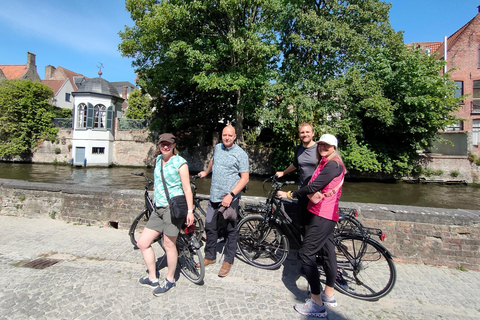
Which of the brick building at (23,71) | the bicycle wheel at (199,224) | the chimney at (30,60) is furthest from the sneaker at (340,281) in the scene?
the chimney at (30,60)

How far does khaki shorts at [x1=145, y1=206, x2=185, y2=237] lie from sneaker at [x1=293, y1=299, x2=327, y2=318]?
4.97 ft

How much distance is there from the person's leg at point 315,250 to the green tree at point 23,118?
3250cm

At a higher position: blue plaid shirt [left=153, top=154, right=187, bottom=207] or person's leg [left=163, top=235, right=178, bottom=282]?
blue plaid shirt [left=153, top=154, right=187, bottom=207]

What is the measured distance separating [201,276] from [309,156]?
198 cm

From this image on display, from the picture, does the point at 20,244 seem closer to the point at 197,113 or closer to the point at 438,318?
the point at 438,318

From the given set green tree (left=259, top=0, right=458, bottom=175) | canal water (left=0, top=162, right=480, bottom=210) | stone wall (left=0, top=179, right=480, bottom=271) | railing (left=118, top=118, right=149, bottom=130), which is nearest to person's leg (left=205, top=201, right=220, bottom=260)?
stone wall (left=0, top=179, right=480, bottom=271)

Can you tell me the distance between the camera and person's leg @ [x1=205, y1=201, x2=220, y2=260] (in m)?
3.64

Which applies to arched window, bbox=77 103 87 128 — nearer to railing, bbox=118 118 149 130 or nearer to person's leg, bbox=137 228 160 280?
railing, bbox=118 118 149 130

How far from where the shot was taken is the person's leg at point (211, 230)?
3.64 m

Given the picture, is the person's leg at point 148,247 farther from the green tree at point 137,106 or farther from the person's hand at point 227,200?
the green tree at point 137,106

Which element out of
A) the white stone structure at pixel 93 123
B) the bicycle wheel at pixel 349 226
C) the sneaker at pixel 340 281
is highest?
the white stone structure at pixel 93 123

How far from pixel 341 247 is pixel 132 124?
2829cm

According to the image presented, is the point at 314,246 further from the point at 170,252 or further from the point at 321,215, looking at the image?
the point at 170,252

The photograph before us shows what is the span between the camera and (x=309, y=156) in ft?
11.5
